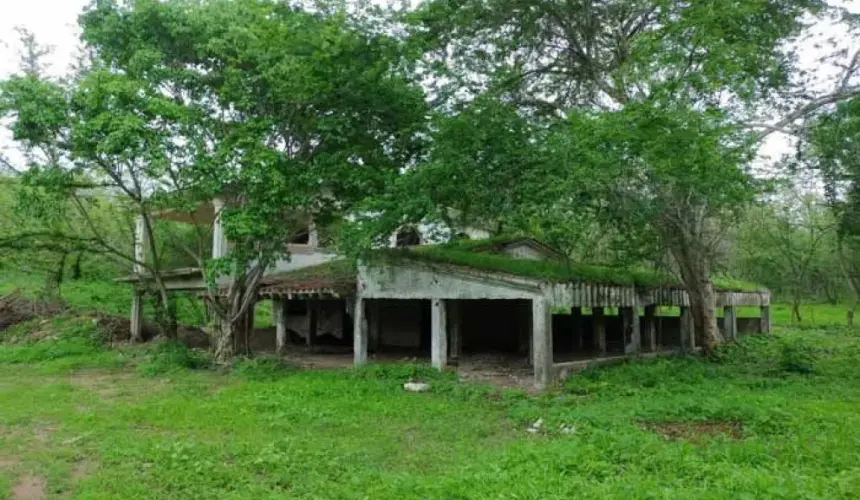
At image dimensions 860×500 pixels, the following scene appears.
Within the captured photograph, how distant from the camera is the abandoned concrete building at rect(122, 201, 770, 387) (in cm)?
1359

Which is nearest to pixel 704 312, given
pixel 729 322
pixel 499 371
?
pixel 729 322

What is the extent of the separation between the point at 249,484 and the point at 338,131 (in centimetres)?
924

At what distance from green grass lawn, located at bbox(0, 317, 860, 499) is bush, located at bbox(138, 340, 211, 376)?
0.13 meters

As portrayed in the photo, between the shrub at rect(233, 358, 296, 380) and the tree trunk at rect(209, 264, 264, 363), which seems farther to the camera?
the tree trunk at rect(209, 264, 264, 363)

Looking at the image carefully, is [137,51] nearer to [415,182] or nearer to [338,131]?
[338,131]

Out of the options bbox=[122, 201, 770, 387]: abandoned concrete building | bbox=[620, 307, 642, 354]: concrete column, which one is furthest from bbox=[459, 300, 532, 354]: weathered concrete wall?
bbox=[620, 307, 642, 354]: concrete column

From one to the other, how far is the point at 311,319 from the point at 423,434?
42.1ft

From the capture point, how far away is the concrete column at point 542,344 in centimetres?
1268

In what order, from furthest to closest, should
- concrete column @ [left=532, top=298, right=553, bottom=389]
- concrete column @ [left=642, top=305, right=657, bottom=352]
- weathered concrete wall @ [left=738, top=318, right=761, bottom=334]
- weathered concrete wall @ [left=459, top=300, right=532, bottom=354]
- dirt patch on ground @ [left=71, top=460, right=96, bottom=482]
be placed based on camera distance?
1. weathered concrete wall @ [left=738, top=318, right=761, bottom=334]
2. weathered concrete wall @ [left=459, top=300, right=532, bottom=354]
3. concrete column @ [left=642, top=305, right=657, bottom=352]
4. concrete column @ [left=532, top=298, right=553, bottom=389]
5. dirt patch on ground @ [left=71, top=460, right=96, bottom=482]

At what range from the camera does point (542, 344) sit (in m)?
12.7

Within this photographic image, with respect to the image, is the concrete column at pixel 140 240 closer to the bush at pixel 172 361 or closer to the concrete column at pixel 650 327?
the bush at pixel 172 361

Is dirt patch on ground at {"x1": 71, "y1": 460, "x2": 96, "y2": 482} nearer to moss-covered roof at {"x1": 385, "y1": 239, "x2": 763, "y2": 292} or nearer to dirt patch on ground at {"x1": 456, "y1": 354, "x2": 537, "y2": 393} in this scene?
dirt patch on ground at {"x1": 456, "y1": 354, "x2": 537, "y2": 393}

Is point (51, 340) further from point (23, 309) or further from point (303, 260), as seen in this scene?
point (303, 260)

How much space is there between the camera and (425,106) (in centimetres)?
1459
